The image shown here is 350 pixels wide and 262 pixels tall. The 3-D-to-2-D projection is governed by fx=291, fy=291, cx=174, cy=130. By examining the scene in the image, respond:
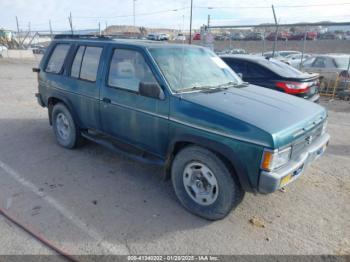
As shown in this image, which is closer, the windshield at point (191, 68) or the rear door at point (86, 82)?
the windshield at point (191, 68)

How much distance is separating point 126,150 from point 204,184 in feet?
4.24

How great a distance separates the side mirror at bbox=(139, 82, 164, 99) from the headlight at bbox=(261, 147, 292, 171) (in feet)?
4.37

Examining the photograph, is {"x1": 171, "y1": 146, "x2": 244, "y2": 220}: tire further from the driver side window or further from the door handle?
the door handle

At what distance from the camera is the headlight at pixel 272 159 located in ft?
8.64

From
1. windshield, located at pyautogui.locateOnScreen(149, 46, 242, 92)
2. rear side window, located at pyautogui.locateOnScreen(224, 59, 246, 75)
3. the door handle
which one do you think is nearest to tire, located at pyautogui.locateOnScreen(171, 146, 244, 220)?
windshield, located at pyautogui.locateOnScreen(149, 46, 242, 92)

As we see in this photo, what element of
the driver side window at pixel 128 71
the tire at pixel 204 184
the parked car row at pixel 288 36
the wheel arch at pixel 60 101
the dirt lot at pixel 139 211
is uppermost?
the parked car row at pixel 288 36

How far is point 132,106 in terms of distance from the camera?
12.1ft

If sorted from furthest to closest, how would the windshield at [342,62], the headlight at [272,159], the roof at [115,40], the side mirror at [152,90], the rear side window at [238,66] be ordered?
the windshield at [342,62] → the rear side window at [238,66] → the roof at [115,40] → the side mirror at [152,90] → the headlight at [272,159]

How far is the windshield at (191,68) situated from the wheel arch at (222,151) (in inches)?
24.1

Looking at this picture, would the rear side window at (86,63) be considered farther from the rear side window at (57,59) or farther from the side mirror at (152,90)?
the side mirror at (152,90)

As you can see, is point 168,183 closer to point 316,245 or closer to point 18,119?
point 316,245

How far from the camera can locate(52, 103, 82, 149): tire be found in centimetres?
487

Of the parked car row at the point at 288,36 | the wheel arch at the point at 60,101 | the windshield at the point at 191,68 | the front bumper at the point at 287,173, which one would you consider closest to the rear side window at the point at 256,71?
the windshield at the point at 191,68

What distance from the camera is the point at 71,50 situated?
472 centimetres
